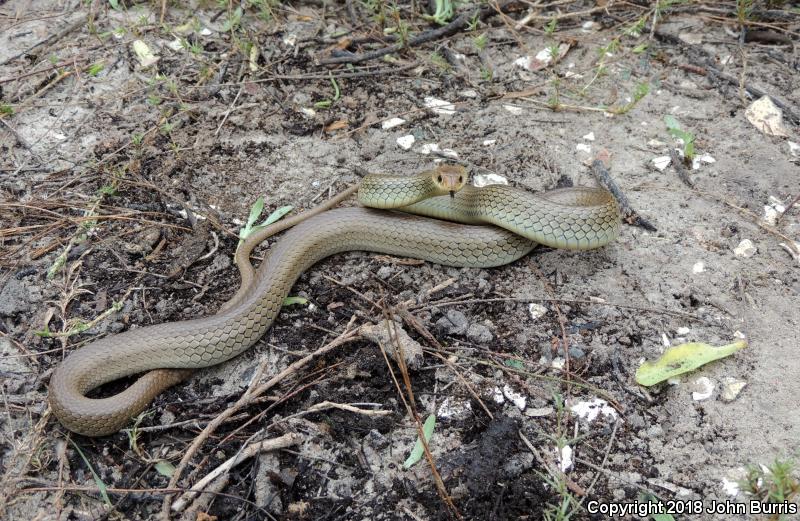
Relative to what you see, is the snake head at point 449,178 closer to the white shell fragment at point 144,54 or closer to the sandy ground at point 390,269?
the sandy ground at point 390,269

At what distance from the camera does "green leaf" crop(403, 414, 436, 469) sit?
3.69 meters

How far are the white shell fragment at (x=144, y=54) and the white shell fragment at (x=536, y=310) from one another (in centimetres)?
481

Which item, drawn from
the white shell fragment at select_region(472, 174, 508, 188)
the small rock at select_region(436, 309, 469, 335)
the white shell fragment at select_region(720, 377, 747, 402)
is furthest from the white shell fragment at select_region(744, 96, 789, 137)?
the small rock at select_region(436, 309, 469, 335)

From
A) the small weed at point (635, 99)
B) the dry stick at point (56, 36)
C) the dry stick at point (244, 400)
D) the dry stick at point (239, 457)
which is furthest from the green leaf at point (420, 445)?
the dry stick at point (56, 36)

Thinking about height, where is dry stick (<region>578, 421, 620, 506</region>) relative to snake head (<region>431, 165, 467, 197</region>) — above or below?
below

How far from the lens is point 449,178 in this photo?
4.77 metres

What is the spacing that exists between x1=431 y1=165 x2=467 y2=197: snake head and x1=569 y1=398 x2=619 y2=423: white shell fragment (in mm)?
1827

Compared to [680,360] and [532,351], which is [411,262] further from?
[680,360]

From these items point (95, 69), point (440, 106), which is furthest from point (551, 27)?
point (95, 69)

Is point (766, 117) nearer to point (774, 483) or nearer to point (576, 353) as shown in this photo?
point (576, 353)

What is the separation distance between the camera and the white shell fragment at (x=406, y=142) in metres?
5.98

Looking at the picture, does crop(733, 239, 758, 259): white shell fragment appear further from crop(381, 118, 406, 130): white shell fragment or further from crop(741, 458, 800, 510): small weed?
crop(381, 118, 406, 130): white shell fragment

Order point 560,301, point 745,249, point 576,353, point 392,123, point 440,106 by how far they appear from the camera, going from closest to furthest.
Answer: point 576,353 < point 560,301 < point 745,249 < point 392,123 < point 440,106

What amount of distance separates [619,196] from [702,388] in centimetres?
193
